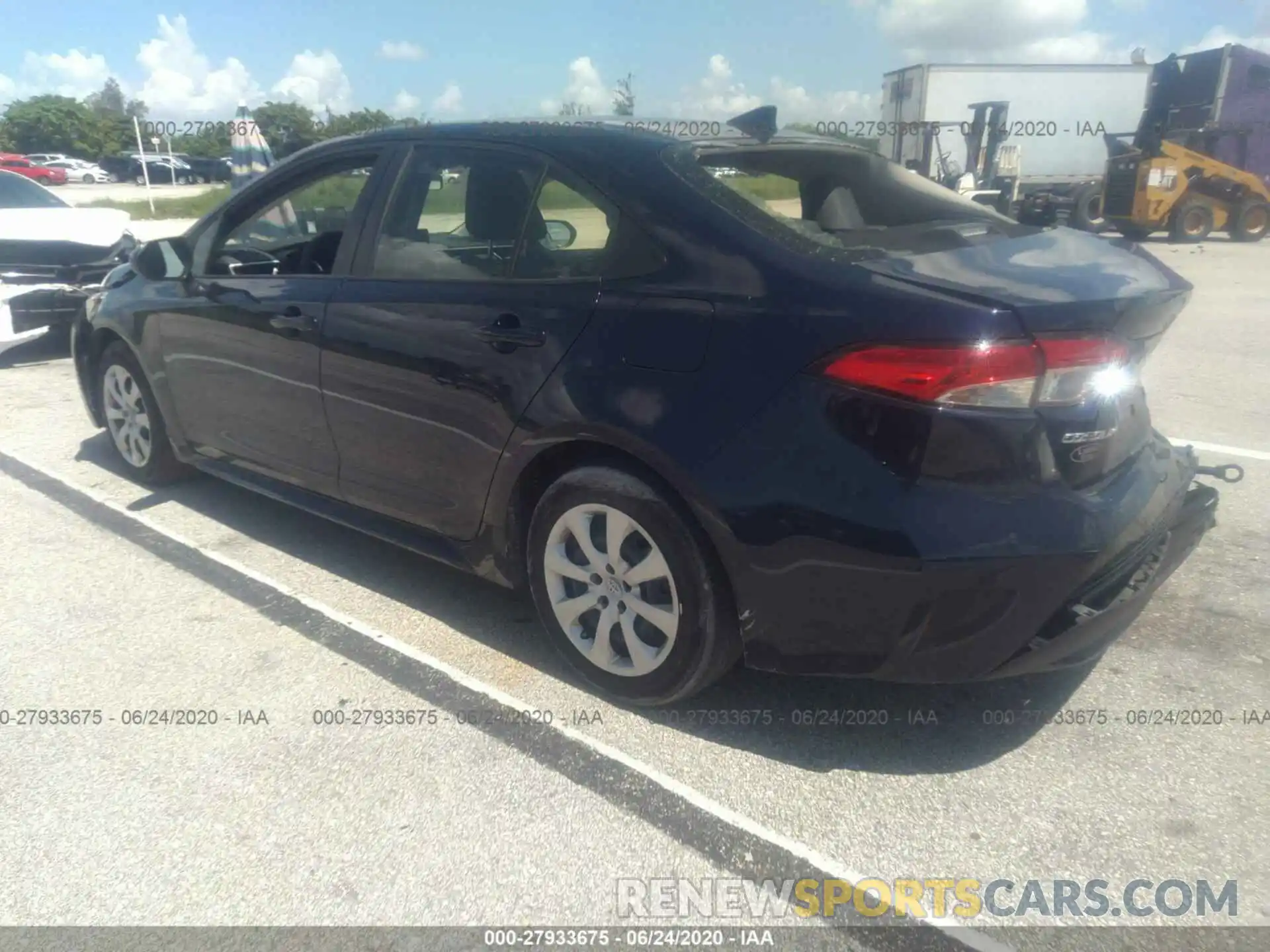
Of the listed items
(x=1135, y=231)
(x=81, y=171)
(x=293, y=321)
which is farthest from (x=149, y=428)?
(x=81, y=171)

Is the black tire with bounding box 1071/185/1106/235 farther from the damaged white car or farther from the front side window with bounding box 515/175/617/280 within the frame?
the front side window with bounding box 515/175/617/280

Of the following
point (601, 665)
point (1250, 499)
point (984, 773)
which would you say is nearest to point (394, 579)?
point (601, 665)

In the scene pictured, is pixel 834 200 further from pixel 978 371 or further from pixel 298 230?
pixel 298 230

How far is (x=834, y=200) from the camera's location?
10.9ft

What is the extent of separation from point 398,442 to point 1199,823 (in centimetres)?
259

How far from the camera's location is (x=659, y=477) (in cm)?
276

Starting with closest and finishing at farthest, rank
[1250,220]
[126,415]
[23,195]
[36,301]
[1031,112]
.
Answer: [126,415]
[36,301]
[23,195]
[1250,220]
[1031,112]

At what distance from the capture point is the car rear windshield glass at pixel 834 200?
279 cm

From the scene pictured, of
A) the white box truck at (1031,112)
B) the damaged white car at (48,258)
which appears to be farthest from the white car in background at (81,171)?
the damaged white car at (48,258)

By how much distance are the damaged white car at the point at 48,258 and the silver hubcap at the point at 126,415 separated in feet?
11.0

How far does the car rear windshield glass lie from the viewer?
9.15 ft

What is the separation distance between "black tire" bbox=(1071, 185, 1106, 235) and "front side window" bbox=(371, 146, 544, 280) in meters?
18.5

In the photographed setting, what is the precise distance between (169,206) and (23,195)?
2118 cm

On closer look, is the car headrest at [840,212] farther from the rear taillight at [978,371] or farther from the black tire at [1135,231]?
the black tire at [1135,231]
